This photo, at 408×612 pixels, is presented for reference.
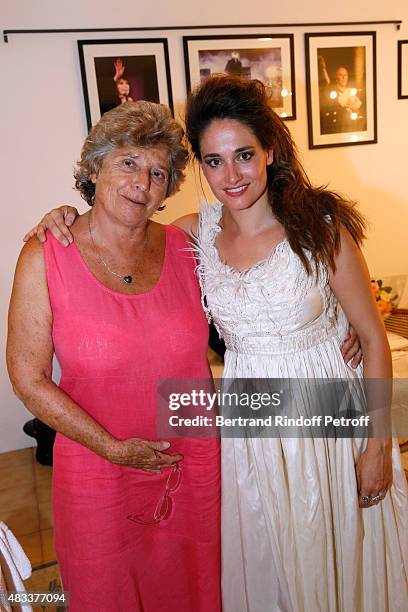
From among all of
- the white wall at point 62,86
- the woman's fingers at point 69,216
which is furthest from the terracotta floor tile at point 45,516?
the woman's fingers at point 69,216

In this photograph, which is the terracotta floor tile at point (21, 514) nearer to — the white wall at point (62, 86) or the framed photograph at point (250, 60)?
the white wall at point (62, 86)

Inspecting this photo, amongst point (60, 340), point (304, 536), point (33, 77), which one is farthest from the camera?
point (33, 77)

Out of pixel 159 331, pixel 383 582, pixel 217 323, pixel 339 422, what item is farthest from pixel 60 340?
pixel 383 582

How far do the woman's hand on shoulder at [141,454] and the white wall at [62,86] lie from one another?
5.87 ft

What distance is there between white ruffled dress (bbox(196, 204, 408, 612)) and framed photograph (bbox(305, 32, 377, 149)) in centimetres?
199

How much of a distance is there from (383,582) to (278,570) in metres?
0.29

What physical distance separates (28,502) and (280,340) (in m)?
1.77

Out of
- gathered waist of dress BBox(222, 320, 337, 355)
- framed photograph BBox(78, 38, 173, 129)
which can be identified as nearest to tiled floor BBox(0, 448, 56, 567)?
gathered waist of dress BBox(222, 320, 337, 355)

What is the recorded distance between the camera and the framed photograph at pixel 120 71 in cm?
270

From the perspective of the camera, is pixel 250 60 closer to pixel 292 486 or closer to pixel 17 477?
pixel 292 486

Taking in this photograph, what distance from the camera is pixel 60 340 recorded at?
1253 mm

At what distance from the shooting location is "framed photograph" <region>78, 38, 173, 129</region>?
270 cm

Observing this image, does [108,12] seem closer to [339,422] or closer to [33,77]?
[33,77]

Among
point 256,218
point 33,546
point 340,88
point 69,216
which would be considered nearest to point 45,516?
point 33,546
